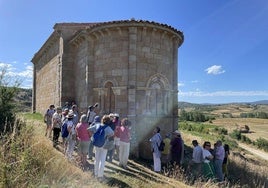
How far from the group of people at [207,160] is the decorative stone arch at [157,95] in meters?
3.56

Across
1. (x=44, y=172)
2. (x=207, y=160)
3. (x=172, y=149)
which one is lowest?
(x=207, y=160)

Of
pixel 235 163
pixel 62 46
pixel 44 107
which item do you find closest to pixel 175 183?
pixel 235 163

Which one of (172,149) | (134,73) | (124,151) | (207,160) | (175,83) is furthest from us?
(175,83)

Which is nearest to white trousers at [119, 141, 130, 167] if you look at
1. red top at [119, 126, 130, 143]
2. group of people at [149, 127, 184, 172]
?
red top at [119, 126, 130, 143]

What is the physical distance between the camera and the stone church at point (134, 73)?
11516mm

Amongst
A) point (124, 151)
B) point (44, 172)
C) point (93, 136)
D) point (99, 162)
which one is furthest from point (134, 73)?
point (44, 172)

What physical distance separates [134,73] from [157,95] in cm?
163

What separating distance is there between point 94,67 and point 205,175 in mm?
7042

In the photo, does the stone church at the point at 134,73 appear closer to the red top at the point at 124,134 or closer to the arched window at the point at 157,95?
the arched window at the point at 157,95

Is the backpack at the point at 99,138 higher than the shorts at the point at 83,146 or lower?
higher

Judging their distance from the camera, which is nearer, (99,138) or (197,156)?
(99,138)


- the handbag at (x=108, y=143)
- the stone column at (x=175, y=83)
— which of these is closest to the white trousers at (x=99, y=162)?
the handbag at (x=108, y=143)

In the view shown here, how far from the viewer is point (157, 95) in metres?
12.3

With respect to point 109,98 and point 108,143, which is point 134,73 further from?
point 108,143
